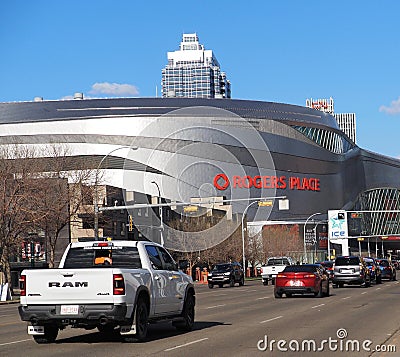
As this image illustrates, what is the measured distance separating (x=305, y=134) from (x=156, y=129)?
Result: 3345 centimetres

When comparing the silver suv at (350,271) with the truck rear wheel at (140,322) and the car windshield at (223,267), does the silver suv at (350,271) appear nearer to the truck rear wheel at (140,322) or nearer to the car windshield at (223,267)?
the car windshield at (223,267)

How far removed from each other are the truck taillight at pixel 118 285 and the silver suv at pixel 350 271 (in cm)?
3533

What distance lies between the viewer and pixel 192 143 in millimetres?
144500

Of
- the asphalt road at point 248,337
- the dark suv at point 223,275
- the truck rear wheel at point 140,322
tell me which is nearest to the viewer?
the asphalt road at point 248,337

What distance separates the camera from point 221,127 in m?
146

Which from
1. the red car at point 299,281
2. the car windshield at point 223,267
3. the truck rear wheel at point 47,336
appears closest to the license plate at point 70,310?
the truck rear wheel at point 47,336

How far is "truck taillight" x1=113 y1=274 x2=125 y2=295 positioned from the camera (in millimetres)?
16359

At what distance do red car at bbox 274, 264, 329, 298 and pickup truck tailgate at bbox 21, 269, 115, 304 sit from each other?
22.0 meters

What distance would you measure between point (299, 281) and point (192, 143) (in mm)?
107725

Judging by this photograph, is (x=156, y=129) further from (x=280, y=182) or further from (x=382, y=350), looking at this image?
(x=382, y=350)

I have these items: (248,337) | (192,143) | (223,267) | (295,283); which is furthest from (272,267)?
(192,143)

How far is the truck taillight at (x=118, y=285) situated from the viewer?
16.4 meters

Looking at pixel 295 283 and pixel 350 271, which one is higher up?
pixel 350 271

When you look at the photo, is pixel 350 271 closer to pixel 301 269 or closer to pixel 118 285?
pixel 301 269
